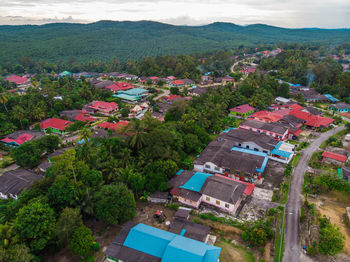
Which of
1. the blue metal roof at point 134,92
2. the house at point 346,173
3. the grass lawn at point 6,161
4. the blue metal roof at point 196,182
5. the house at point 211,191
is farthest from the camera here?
the blue metal roof at point 134,92

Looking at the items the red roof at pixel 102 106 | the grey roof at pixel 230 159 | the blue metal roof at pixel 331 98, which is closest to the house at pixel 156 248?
the grey roof at pixel 230 159

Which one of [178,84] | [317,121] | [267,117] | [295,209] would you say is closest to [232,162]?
[295,209]

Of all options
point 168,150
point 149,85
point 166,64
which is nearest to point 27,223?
point 168,150

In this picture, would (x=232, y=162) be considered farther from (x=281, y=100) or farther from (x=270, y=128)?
(x=281, y=100)

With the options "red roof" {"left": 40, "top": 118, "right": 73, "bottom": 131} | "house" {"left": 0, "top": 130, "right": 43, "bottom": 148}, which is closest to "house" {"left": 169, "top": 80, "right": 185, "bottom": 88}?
"red roof" {"left": 40, "top": 118, "right": 73, "bottom": 131}

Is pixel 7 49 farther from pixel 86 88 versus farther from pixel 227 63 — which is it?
pixel 227 63

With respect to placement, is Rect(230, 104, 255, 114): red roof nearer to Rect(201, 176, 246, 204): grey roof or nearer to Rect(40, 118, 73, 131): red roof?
Rect(201, 176, 246, 204): grey roof

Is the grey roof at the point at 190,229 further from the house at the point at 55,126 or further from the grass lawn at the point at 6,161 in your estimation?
the house at the point at 55,126
